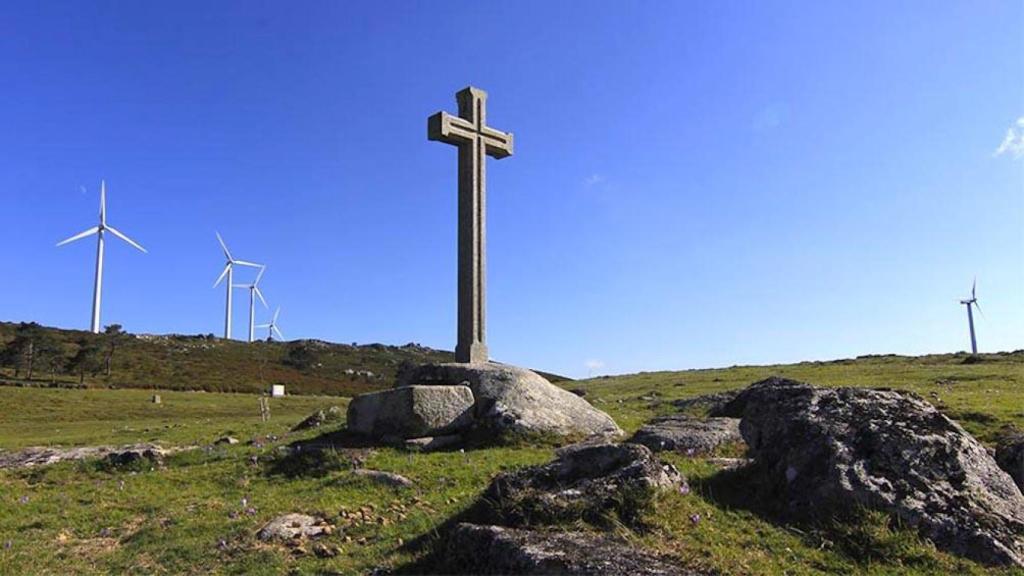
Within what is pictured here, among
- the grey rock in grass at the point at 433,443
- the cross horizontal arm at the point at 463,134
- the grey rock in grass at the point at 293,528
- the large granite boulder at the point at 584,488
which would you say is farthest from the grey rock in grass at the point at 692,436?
the cross horizontal arm at the point at 463,134

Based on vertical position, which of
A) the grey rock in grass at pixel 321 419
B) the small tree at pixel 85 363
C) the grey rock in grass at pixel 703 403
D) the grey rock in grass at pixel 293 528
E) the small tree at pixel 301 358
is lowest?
the grey rock in grass at pixel 293 528

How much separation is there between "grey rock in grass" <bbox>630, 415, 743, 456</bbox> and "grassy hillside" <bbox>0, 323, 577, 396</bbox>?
5805 cm

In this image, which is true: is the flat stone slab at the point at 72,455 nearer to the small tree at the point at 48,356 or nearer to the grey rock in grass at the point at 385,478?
the grey rock in grass at the point at 385,478

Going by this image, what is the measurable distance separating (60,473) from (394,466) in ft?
26.9

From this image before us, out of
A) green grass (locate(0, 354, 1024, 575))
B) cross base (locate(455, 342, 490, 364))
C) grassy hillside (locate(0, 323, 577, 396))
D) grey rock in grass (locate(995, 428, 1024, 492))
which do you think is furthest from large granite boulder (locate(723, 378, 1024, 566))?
grassy hillside (locate(0, 323, 577, 396))

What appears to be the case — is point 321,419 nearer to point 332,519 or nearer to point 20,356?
point 332,519

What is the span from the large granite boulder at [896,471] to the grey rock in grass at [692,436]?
3685 mm

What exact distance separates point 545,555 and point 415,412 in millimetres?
10094

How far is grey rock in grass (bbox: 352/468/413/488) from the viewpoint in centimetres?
1203

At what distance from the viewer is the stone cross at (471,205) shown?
20.2 meters

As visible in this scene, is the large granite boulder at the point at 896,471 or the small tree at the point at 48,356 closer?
the large granite boulder at the point at 896,471

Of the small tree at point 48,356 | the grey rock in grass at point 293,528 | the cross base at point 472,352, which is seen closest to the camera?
the grey rock in grass at point 293,528

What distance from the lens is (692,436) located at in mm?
13344

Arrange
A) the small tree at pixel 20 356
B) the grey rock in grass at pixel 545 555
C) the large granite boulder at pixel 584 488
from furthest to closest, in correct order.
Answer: the small tree at pixel 20 356 < the large granite boulder at pixel 584 488 < the grey rock in grass at pixel 545 555
